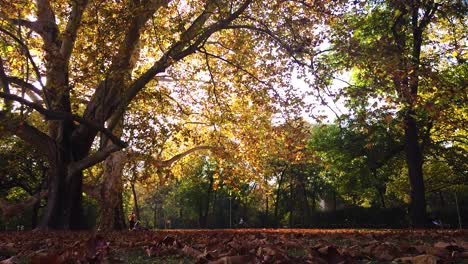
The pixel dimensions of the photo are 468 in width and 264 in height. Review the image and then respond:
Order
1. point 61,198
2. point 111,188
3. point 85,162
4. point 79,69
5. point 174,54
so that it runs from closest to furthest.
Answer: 1. point 174,54
2. point 79,69
3. point 61,198
4. point 85,162
5. point 111,188

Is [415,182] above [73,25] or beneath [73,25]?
beneath

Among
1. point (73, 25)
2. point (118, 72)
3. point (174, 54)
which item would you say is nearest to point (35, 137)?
point (73, 25)

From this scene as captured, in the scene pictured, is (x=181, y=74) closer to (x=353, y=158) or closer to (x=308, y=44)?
(x=308, y=44)

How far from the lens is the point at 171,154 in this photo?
89.9 ft

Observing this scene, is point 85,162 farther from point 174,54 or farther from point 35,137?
point 174,54

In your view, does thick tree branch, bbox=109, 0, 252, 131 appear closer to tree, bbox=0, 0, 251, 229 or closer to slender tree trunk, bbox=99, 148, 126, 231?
tree, bbox=0, 0, 251, 229

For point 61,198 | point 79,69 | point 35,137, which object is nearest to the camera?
point 79,69

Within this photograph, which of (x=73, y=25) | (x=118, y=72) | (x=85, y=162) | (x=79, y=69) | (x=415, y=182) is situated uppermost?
(x=73, y=25)

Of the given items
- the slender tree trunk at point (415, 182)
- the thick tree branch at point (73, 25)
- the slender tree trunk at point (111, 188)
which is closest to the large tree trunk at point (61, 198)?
the thick tree branch at point (73, 25)

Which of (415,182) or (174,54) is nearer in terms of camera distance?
(174,54)

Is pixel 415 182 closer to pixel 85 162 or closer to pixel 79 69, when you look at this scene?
pixel 85 162

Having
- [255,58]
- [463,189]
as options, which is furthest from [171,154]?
[463,189]

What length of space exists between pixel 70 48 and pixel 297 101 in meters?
7.80

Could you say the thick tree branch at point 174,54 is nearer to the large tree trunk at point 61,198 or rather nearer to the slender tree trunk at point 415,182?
the large tree trunk at point 61,198
